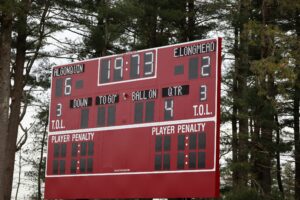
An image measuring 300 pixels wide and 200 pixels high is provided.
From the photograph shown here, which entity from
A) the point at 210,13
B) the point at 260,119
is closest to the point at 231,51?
the point at 210,13

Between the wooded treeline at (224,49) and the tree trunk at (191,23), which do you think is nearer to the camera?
the wooded treeline at (224,49)

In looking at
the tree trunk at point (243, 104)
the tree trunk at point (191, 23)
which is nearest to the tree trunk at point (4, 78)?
the tree trunk at point (243, 104)

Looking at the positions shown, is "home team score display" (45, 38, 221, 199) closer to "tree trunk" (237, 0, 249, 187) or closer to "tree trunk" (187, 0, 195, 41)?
"tree trunk" (237, 0, 249, 187)

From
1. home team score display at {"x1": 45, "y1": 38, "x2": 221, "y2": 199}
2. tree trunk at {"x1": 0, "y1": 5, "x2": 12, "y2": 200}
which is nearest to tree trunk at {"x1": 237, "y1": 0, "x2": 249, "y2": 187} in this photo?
home team score display at {"x1": 45, "y1": 38, "x2": 221, "y2": 199}

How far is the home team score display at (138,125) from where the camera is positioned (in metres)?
13.3

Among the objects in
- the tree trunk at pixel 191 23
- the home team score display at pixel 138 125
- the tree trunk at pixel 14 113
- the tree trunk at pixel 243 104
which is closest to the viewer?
the home team score display at pixel 138 125

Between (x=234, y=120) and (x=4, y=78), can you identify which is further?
(x=234, y=120)

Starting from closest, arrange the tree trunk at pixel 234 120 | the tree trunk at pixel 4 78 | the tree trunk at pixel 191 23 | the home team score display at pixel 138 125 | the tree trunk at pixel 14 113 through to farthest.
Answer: the home team score display at pixel 138 125, the tree trunk at pixel 4 78, the tree trunk at pixel 14 113, the tree trunk at pixel 234 120, the tree trunk at pixel 191 23

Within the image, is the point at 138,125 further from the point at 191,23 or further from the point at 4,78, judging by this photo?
the point at 191,23

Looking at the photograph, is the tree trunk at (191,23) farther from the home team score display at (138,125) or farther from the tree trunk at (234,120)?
the home team score display at (138,125)

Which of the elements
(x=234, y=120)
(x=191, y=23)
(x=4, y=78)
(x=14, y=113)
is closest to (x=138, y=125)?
(x=4, y=78)

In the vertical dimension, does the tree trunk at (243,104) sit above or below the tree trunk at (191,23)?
below

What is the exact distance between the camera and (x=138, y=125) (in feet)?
47.6

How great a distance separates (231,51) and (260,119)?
3994mm
